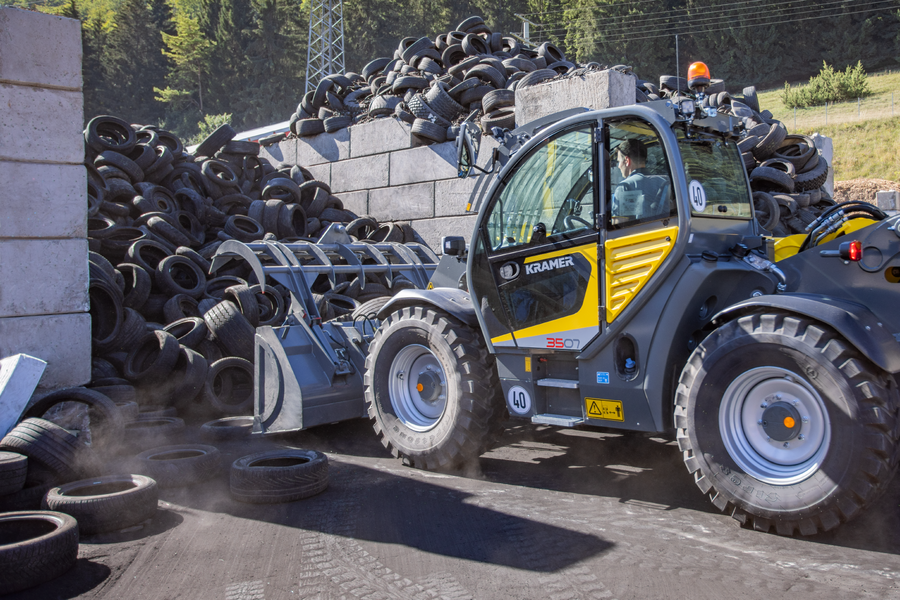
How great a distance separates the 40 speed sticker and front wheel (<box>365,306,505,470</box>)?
0.61ft

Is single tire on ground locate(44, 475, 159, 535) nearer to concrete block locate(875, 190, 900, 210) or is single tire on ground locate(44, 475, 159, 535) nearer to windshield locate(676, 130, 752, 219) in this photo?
windshield locate(676, 130, 752, 219)

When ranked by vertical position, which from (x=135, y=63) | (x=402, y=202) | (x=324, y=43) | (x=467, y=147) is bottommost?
(x=467, y=147)

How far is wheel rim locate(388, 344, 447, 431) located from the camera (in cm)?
591

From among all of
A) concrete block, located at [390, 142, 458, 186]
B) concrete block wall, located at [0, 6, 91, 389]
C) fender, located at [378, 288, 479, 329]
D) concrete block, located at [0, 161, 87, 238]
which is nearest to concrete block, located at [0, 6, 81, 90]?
concrete block wall, located at [0, 6, 91, 389]

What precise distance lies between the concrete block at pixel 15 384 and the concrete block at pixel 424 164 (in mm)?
7541

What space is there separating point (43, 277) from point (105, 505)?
3438mm

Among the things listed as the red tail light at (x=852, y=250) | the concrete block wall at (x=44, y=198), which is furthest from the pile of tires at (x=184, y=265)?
the red tail light at (x=852, y=250)

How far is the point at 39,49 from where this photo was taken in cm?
700

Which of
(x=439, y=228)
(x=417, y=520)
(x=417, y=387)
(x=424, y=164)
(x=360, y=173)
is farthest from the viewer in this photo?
(x=360, y=173)

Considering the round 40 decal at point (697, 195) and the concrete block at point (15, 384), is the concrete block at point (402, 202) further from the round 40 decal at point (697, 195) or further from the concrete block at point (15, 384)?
the round 40 decal at point (697, 195)

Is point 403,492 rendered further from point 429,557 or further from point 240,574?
point 240,574

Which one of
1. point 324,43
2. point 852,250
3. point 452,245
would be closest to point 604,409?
point 852,250

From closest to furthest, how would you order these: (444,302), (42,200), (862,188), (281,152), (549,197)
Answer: (549,197) → (444,302) → (42,200) → (281,152) → (862,188)

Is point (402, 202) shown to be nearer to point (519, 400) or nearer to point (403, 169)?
point (403, 169)
